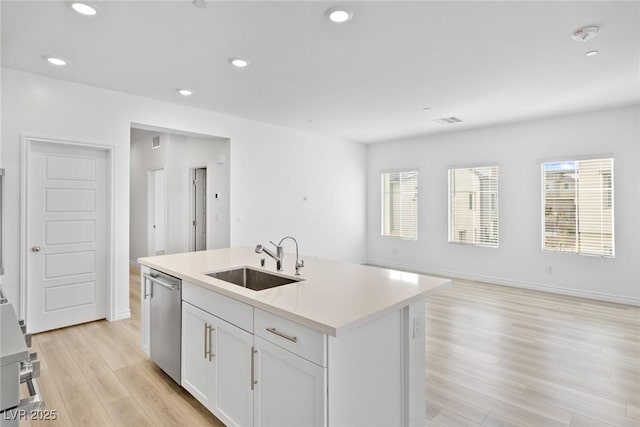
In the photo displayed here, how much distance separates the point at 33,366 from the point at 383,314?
1.26 metres

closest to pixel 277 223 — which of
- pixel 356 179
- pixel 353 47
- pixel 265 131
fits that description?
pixel 265 131

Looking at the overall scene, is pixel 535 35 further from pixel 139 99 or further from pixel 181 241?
pixel 181 241

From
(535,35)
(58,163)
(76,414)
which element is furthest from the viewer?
(58,163)

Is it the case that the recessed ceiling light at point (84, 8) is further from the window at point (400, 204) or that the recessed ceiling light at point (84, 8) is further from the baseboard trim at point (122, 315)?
the window at point (400, 204)

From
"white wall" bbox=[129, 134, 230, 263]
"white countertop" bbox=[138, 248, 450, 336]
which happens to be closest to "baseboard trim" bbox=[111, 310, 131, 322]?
"white wall" bbox=[129, 134, 230, 263]

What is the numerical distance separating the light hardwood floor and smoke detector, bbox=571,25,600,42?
266 centimetres

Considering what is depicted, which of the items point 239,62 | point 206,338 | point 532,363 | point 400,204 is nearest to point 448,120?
point 400,204

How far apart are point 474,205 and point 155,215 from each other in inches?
240

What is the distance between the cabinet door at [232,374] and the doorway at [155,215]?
207 inches

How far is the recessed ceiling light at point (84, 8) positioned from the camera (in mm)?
2283

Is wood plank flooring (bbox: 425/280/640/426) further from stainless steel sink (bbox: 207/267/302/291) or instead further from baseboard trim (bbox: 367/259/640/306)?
stainless steel sink (bbox: 207/267/302/291)

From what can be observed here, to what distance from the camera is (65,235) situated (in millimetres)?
3744

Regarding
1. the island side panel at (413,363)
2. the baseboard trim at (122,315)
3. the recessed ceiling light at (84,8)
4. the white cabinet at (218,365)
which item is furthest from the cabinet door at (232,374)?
the baseboard trim at (122,315)

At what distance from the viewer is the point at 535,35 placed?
268 centimetres
